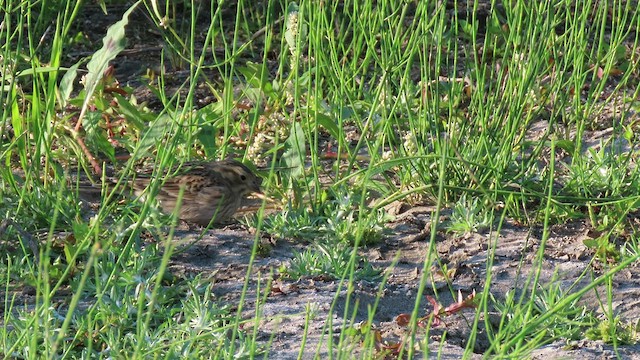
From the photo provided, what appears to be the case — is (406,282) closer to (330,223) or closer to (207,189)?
(330,223)

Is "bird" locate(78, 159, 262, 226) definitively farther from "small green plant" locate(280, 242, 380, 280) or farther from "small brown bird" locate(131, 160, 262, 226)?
"small green plant" locate(280, 242, 380, 280)

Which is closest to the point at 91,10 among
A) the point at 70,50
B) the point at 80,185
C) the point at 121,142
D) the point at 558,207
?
the point at 70,50

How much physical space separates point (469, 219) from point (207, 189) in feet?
4.00

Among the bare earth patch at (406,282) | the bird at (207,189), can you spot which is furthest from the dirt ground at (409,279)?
the bird at (207,189)

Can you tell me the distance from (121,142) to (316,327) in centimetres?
195

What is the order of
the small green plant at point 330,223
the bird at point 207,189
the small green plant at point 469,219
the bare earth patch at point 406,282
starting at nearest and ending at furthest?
the bare earth patch at point 406,282, the small green plant at point 330,223, the small green plant at point 469,219, the bird at point 207,189

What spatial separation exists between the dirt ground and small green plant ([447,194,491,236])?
0.04 metres

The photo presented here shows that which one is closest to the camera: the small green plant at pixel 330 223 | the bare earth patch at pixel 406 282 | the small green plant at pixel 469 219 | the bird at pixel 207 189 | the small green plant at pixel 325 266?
the bare earth patch at pixel 406 282

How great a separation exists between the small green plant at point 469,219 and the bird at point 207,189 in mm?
983

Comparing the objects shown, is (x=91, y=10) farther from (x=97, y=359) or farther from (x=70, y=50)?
(x=97, y=359)

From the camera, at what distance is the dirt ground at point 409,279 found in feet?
12.9

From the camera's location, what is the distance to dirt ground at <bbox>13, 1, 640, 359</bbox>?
12.9 feet

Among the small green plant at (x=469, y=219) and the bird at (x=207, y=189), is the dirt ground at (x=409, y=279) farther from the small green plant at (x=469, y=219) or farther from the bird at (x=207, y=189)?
the bird at (x=207, y=189)

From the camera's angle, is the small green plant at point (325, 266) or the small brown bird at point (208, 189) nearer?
the small green plant at point (325, 266)
